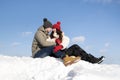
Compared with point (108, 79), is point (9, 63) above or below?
above

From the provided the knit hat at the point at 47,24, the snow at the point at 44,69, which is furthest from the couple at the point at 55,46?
the snow at the point at 44,69

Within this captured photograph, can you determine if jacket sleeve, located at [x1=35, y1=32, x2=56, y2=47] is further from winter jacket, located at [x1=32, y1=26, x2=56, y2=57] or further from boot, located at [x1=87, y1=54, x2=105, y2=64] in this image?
boot, located at [x1=87, y1=54, x2=105, y2=64]

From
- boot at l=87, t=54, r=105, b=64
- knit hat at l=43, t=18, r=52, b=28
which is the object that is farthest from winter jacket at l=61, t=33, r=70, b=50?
boot at l=87, t=54, r=105, b=64

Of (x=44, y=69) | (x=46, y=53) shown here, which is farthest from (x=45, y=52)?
(x=44, y=69)

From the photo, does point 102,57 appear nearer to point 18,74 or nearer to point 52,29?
point 52,29

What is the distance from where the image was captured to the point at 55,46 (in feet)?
40.1

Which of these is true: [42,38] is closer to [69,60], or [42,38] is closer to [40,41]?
[40,41]

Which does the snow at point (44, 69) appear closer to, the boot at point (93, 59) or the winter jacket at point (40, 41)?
the boot at point (93, 59)

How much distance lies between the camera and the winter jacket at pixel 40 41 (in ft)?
40.5

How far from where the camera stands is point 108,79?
962 centimetres

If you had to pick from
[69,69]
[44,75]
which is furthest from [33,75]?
[69,69]

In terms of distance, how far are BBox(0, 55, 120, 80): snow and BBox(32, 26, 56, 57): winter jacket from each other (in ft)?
2.21

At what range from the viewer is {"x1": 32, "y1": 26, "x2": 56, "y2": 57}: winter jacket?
1235cm

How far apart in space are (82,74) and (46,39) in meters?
3.31
